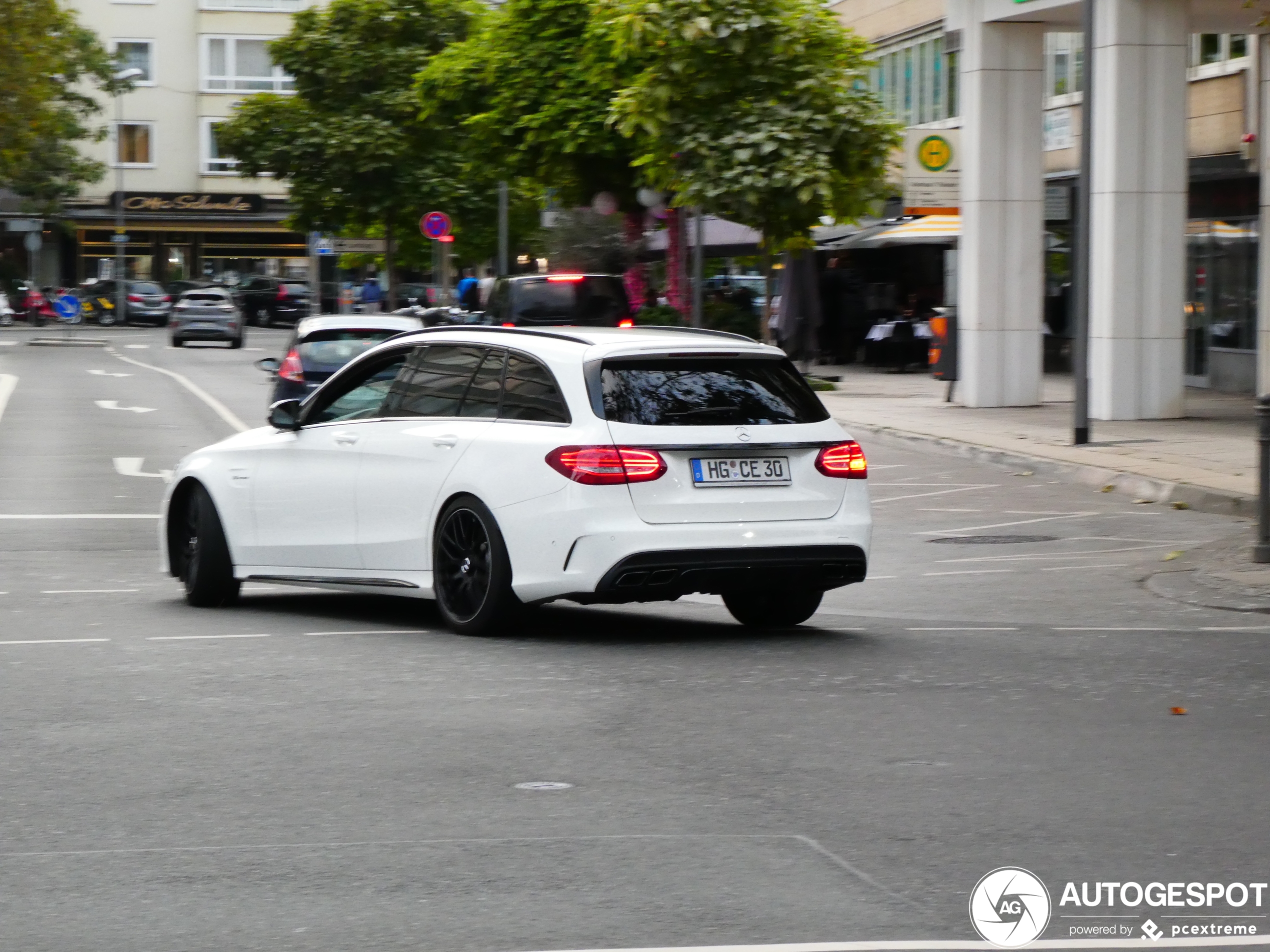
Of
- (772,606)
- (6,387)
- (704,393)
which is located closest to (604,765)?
(704,393)

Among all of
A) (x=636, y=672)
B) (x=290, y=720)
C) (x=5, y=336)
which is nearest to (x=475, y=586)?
(x=636, y=672)

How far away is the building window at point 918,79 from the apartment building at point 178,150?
43.7 meters

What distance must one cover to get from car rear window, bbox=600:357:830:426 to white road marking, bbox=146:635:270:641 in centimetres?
205

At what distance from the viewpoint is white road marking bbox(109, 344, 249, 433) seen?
86.6 feet

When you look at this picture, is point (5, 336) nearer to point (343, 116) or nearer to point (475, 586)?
point (343, 116)

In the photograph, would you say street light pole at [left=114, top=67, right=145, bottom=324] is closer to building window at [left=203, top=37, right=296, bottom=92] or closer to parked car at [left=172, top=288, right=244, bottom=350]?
building window at [left=203, top=37, right=296, bottom=92]

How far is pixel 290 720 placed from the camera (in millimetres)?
7488

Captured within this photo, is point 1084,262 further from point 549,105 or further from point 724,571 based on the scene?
point 549,105

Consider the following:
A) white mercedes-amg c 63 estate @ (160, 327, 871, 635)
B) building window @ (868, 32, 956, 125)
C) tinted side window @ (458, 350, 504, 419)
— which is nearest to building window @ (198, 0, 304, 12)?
building window @ (868, 32, 956, 125)

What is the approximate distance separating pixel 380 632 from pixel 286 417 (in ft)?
4.90

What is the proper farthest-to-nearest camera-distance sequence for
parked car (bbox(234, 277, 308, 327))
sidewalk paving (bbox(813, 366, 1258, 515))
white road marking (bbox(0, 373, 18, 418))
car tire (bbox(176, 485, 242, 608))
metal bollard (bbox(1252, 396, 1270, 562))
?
parked car (bbox(234, 277, 308, 327))
white road marking (bbox(0, 373, 18, 418))
sidewalk paving (bbox(813, 366, 1258, 515))
metal bollard (bbox(1252, 396, 1270, 562))
car tire (bbox(176, 485, 242, 608))

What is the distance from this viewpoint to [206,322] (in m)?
54.1

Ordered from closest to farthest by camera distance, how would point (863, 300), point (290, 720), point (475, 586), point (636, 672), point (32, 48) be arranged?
point (290, 720)
point (636, 672)
point (475, 586)
point (863, 300)
point (32, 48)

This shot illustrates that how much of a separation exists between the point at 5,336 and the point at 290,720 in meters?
57.4
